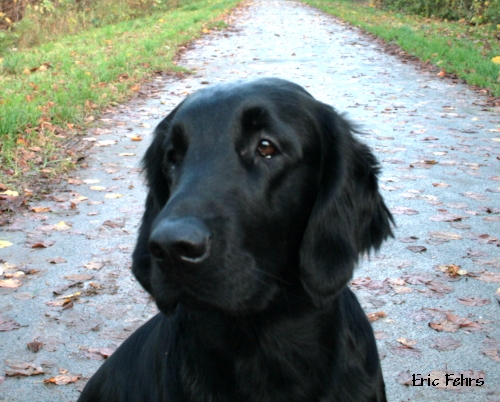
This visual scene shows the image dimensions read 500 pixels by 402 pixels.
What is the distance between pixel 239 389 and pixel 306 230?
0.70 m

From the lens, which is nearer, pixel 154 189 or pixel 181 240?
pixel 181 240

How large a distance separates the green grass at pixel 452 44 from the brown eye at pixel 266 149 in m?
9.38

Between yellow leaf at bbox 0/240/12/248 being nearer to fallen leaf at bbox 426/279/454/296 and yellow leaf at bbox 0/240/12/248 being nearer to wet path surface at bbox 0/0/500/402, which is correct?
wet path surface at bbox 0/0/500/402

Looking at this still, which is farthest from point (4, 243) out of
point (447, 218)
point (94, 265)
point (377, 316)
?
point (447, 218)

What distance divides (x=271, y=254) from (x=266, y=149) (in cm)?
42

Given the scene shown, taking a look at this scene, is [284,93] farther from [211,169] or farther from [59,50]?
[59,50]

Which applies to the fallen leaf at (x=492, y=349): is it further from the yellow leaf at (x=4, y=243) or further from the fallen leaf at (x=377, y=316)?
the yellow leaf at (x=4, y=243)

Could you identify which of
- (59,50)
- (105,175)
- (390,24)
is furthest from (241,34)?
(105,175)

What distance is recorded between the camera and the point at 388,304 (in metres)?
4.50

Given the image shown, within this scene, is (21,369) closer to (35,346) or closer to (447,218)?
(35,346)

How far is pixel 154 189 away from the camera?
307 cm

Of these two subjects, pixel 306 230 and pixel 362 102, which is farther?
pixel 362 102
